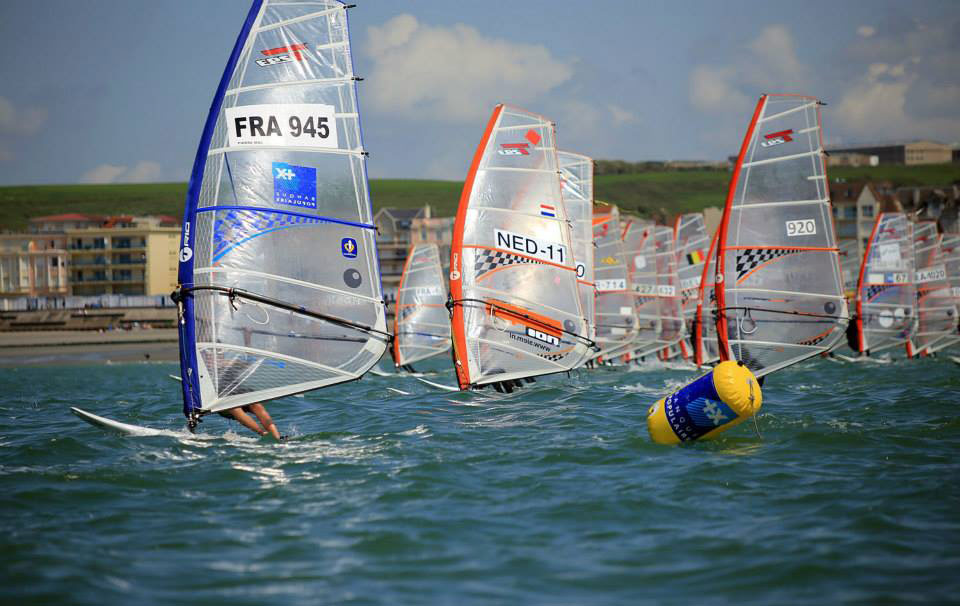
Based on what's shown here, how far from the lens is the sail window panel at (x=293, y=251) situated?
12.2 m

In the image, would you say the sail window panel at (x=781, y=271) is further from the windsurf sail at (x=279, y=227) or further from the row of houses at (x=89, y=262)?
the row of houses at (x=89, y=262)

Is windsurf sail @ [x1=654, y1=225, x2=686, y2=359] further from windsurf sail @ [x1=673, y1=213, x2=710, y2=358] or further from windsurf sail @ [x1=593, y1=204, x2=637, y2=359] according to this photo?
windsurf sail @ [x1=593, y1=204, x2=637, y2=359]

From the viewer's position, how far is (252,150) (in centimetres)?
1222

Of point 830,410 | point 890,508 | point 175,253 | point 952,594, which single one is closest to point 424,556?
point 952,594

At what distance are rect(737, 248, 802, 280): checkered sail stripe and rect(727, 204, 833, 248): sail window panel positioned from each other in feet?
0.33

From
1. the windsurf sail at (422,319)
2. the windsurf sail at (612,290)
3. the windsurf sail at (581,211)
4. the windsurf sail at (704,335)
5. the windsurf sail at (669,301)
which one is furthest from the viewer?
the windsurf sail at (669,301)

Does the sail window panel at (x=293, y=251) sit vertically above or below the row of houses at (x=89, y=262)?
below

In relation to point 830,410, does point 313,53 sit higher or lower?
higher

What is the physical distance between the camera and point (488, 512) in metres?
8.93

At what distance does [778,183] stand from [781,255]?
4.85ft

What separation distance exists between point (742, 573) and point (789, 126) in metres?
13.7

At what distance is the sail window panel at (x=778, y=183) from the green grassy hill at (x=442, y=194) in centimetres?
12980

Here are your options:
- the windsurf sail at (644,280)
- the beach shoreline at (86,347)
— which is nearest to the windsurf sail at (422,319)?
the windsurf sail at (644,280)

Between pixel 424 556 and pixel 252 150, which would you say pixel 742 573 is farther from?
pixel 252 150
